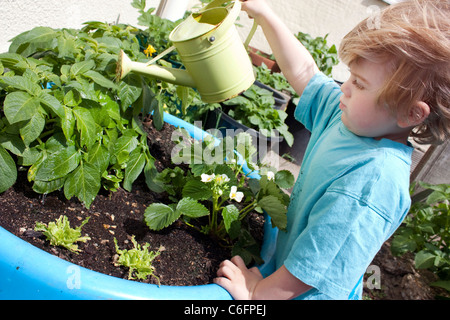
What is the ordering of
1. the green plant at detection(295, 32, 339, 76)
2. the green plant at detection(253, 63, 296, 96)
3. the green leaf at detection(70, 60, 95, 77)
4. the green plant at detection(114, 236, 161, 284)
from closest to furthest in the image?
the green plant at detection(114, 236, 161, 284), the green leaf at detection(70, 60, 95, 77), the green plant at detection(253, 63, 296, 96), the green plant at detection(295, 32, 339, 76)

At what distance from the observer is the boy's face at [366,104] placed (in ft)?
3.65

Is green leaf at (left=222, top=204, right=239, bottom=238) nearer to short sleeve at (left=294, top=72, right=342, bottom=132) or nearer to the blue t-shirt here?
the blue t-shirt

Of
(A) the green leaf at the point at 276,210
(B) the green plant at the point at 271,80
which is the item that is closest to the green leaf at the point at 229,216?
(A) the green leaf at the point at 276,210

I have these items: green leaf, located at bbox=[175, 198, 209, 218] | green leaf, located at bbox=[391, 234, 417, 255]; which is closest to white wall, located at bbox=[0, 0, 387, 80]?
green leaf, located at bbox=[175, 198, 209, 218]

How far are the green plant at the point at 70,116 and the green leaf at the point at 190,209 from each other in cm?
20

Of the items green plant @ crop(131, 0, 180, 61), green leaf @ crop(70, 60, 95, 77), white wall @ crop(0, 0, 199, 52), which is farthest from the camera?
green plant @ crop(131, 0, 180, 61)

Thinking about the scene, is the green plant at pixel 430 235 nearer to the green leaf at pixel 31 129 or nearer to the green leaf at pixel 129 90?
the green leaf at pixel 129 90

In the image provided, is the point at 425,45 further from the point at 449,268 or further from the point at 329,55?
the point at 329,55

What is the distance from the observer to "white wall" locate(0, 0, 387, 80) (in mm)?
1852

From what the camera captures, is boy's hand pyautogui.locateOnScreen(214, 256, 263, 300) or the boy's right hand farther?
the boy's right hand

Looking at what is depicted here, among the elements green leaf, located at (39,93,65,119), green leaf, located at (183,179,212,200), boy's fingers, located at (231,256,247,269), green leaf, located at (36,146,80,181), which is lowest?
boy's fingers, located at (231,256,247,269)

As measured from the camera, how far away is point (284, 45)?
60.0 inches
